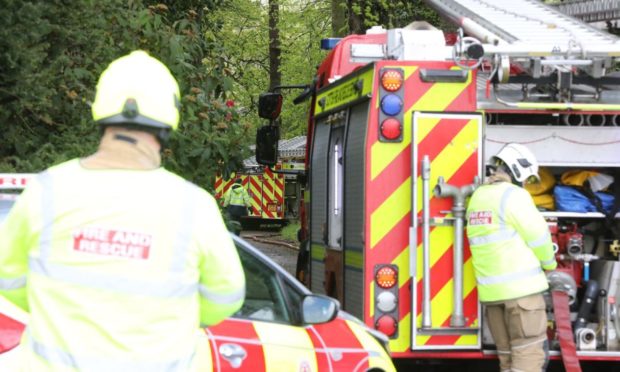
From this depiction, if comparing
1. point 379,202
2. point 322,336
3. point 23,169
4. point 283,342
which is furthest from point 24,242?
point 23,169

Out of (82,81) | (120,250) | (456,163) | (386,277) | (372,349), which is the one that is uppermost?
(82,81)

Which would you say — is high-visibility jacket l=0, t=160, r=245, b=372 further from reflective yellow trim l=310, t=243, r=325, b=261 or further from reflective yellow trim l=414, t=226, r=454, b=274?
reflective yellow trim l=310, t=243, r=325, b=261

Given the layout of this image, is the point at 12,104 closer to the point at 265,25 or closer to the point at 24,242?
the point at 24,242

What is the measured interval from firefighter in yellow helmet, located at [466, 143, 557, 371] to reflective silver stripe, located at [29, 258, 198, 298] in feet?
12.9

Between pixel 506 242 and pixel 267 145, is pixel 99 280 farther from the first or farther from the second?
pixel 267 145

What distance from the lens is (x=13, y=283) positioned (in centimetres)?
293

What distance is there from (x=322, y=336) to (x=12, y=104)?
3937 millimetres

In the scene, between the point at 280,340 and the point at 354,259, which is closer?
the point at 280,340

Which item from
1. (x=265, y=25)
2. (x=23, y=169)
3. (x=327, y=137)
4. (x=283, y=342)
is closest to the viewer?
(x=283, y=342)

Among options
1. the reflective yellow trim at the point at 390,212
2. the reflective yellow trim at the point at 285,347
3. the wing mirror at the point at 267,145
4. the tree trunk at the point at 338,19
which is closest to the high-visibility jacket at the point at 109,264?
the reflective yellow trim at the point at 285,347

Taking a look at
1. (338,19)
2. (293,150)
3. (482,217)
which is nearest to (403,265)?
(482,217)

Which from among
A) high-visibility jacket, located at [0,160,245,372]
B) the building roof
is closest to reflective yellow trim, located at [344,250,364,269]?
high-visibility jacket, located at [0,160,245,372]

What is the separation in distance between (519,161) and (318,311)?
237cm

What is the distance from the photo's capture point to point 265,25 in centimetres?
3684
